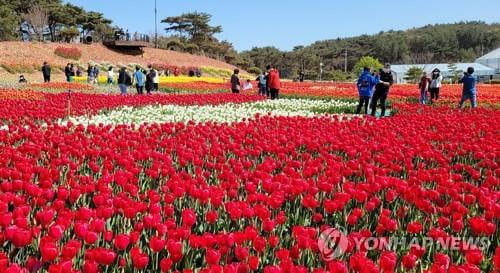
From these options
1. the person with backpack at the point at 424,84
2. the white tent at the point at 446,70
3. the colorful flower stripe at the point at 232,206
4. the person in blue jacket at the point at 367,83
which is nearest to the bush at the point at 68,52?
the person with backpack at the point at 424,84

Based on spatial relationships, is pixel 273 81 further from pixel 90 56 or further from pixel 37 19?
pixel 37 19

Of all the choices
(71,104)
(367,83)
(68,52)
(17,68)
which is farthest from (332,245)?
(68,52)

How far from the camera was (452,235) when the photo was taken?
3684 millimetres

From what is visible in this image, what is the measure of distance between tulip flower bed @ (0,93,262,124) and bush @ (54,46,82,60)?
34703 mm

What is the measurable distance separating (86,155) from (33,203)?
6.88 feet

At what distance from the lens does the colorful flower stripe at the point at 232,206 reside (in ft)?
9.32

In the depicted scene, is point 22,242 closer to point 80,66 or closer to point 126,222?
point 126,222

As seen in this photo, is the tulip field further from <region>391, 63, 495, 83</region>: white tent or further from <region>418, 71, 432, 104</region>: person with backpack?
<region>391, 63, 495, 83</region>: white tent

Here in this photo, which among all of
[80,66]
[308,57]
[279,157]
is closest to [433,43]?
[308,57]

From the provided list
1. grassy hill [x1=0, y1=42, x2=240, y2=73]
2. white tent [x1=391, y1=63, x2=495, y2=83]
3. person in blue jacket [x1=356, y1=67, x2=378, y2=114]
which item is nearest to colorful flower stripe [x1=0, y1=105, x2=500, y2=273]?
person in blue jacket [x1=356, y1=67, x2=378, y2=114]

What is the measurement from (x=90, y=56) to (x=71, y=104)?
40743 millimetres

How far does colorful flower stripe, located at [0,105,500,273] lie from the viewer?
284 centimetres

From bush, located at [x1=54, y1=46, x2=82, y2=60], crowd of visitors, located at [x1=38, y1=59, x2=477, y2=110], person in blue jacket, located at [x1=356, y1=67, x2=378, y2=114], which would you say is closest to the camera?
crowd of visitors, located at [x1=38, y1=59, x2=477, y2=110]

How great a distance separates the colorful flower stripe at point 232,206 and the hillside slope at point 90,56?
40.7 m
